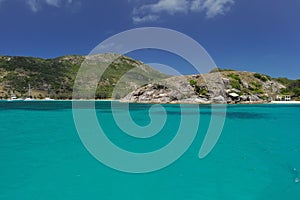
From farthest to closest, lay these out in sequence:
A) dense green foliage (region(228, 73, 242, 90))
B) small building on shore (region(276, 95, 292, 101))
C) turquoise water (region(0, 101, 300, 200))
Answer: small building on shore (region(276, 95, 292, 101)) < dense green foliage (region(228, 73, 242, 90)) < turquoise water (region(0, 101, 300, 200))

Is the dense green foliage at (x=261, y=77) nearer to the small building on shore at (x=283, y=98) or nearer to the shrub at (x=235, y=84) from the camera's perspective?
the small building on shore at (x=283, y=98)

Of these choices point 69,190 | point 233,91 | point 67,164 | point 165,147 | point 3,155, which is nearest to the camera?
point 69,190

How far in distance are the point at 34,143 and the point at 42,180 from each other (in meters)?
8.21

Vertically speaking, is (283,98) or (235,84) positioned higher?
(235,84)

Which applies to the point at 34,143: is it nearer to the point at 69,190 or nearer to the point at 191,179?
the point at 69,190

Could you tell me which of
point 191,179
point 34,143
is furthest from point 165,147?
point 34,143

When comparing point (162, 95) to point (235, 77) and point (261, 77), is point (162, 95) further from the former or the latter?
point (261, 77)

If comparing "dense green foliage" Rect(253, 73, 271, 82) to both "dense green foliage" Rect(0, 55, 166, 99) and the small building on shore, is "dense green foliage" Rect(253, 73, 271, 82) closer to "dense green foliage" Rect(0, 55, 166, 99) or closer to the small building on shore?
the small building on shore

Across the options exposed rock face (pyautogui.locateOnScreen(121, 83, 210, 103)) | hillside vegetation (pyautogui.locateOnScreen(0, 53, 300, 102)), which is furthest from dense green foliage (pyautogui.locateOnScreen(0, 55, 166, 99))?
exposed rock face (pyautogui.locateOnScreen(121, 83, 210, 103))

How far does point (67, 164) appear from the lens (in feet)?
35.8

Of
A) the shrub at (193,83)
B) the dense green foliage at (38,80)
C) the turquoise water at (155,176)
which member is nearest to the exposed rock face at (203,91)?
the shrub at (193,83)

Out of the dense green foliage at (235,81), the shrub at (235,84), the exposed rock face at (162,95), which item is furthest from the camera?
the dense green foliage at (235,81)

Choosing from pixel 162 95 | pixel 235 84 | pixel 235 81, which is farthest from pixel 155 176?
pixel 235 81

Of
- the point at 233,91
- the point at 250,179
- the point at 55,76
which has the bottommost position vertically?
the point at 250,179
